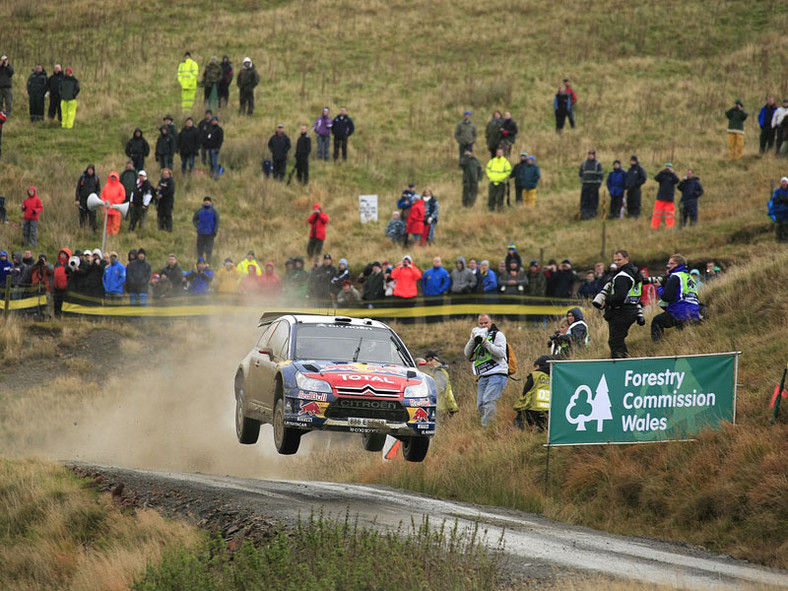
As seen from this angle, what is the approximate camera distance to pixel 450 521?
1260cm

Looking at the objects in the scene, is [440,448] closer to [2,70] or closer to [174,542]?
[174,542]

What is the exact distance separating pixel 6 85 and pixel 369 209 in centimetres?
1330

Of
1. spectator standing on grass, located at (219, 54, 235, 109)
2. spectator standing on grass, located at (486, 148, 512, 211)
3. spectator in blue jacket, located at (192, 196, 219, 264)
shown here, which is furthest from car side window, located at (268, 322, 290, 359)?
spectator standing on grass, located at (219, 54, 235, 109)

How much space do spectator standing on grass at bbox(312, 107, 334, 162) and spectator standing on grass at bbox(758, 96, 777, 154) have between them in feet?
45.8

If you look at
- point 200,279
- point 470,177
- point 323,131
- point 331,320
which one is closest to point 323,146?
point 323,131

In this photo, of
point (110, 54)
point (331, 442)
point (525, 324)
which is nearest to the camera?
point (331, 442)

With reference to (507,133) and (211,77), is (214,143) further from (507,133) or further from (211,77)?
(507,133)

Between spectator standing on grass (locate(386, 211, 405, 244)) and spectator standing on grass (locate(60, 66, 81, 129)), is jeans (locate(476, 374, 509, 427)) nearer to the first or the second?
spectator standing on grass (locate(386, 211, 405, 244))

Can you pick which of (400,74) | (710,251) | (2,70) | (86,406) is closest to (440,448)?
(86,406)

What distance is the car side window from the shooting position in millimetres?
14070

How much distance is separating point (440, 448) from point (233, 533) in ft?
22.1

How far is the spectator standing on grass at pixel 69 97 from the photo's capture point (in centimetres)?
3928

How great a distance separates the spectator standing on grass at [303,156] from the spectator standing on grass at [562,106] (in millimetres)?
9376

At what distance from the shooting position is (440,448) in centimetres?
1823
